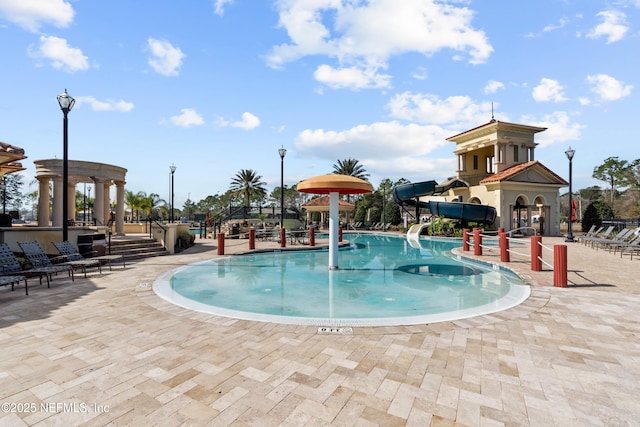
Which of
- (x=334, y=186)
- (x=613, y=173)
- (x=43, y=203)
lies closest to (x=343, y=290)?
(x=334, y=186)

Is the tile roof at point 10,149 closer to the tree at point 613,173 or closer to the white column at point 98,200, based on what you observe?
the white column at point 98,200

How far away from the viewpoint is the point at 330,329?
511 cm

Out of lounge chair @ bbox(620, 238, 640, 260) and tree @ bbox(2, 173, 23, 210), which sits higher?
tree @ bbox(2, 173, 23, 210)

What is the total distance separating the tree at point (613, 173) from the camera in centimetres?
4961

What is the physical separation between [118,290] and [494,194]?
2904 centimetres

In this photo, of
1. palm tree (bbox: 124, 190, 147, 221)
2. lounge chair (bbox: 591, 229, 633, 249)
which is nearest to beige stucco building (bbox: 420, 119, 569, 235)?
lounge chair (bbox: 591, 229, 633, 249)

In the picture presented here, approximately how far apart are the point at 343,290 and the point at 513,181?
83.2 ft

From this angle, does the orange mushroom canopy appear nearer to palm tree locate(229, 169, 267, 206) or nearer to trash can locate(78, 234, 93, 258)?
trash can locate(78, 234, 93, 258)

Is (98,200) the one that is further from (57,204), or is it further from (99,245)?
(99,245)

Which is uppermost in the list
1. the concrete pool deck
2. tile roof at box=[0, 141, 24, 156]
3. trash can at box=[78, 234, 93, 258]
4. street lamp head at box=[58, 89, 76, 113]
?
street lamp head at box=[58, 89, 76, 113]

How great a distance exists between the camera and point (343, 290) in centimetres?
873

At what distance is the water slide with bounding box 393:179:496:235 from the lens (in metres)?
26.0

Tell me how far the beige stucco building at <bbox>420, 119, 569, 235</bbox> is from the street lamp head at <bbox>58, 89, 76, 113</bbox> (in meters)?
28.9

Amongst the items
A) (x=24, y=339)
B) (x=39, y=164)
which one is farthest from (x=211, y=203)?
(x=24, y=339)
